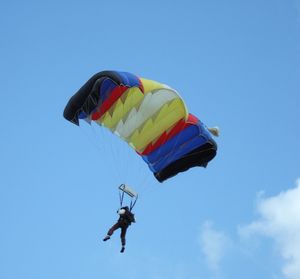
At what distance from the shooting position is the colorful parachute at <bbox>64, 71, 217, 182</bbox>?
917 inches

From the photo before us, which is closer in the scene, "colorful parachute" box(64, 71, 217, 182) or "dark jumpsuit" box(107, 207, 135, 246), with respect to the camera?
"dark jumpsuit" box(107, 207, 135, 246)

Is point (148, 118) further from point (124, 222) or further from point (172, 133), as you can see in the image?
point (124, 222)

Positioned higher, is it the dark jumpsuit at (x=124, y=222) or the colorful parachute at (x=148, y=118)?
the colorful parachute at (x=148, y=118)

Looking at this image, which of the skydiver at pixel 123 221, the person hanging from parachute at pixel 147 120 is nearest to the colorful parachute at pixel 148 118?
the person hanging from parachute at pixel 147 120

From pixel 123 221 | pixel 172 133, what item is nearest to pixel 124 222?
pixel 123 221

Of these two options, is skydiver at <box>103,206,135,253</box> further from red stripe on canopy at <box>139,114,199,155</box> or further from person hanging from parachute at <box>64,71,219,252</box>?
red stripe on canopy at <box>139,114,199,155</box>

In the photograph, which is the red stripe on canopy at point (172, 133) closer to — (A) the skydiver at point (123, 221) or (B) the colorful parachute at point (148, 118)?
(B) the colorful parachute at point (148, 118)

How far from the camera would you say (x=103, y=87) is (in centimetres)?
2322

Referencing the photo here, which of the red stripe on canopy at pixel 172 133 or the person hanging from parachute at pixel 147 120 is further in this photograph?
the red stripe on canopy at pixel 172 133

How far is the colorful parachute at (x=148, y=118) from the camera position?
2328 centimetres

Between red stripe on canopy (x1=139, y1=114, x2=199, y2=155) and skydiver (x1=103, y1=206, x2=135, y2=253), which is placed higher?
red stripe on canopy (x1=139, y1=114, x2=199, y2=155)

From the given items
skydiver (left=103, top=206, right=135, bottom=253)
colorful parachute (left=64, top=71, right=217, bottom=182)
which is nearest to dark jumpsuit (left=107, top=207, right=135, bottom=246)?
skydiver (left=103, top=206, right=135, bottom=253)

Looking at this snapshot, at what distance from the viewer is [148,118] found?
24031mm

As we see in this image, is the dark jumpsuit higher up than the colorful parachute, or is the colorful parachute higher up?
the colorful parachute
